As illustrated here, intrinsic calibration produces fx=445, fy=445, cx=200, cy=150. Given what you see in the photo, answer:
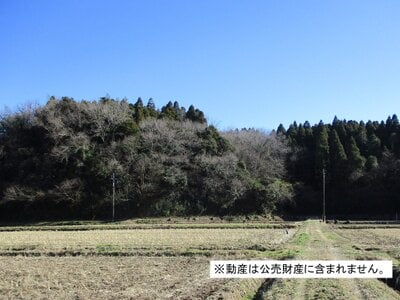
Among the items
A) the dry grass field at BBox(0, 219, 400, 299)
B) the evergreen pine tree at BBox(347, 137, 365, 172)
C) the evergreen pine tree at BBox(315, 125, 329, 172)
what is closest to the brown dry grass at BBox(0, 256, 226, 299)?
the dry grass field at BBox(0, 219, 400, 299)

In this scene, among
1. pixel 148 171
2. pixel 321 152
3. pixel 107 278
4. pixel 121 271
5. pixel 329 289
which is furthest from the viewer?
pixel 321 152

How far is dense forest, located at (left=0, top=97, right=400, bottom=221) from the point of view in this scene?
50.9 meters

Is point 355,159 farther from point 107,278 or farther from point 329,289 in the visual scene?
point 329,289

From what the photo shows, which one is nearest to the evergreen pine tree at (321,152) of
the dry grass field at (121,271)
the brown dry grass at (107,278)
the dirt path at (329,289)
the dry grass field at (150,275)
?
the dry grass field at (150,275)

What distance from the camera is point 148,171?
53125mm

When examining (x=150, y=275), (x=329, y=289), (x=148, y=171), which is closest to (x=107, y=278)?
(x=150, y=275)

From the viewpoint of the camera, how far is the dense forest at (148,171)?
50.9 meters

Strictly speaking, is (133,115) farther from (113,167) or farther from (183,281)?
(183,281)

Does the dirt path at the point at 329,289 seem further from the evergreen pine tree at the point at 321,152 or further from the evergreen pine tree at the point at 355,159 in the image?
the evergreen pine tree at the point at 321,152

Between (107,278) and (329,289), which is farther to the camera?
(107,278)

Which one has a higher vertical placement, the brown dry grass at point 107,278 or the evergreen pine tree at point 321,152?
the evergreen pine tree at point 321,152

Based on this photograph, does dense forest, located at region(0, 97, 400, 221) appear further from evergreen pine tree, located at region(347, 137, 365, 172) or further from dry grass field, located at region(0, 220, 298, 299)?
dry grass field, located at region(0, 220, 298, 299)

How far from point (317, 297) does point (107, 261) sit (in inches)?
396

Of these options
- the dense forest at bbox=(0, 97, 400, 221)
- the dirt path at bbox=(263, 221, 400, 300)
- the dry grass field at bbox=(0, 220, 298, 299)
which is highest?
the dense forest at bbox=(0, 97, 400, 221)
